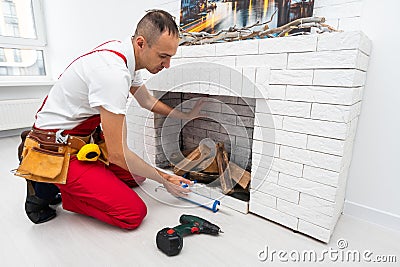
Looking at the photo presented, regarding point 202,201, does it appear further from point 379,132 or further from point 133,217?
point 379,132

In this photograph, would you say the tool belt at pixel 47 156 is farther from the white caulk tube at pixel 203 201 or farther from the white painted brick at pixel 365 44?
the white painted brick at pixel 365 44

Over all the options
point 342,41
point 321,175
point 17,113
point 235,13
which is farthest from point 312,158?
point 17,113

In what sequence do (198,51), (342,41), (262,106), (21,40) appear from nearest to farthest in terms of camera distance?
1. (342,41)
2. (262,106)
3. (198,51)
4. (21,40)

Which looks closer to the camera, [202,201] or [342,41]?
[342,41]

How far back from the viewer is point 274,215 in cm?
99

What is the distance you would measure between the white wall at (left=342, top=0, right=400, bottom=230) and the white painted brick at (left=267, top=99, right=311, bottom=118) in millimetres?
292

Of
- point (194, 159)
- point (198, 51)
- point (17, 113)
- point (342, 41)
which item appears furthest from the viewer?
point (17, 113)

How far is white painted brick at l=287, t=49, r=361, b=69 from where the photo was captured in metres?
0.74

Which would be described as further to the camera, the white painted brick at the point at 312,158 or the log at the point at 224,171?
the log at the point at 224,171

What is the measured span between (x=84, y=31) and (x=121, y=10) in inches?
23.0

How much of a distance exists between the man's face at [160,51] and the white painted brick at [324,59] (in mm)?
404

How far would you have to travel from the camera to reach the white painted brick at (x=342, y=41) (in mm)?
721

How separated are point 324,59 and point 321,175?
1.25 ft

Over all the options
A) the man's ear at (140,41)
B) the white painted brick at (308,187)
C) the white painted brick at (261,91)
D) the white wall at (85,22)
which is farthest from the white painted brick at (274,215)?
the white wall at (85,22)
